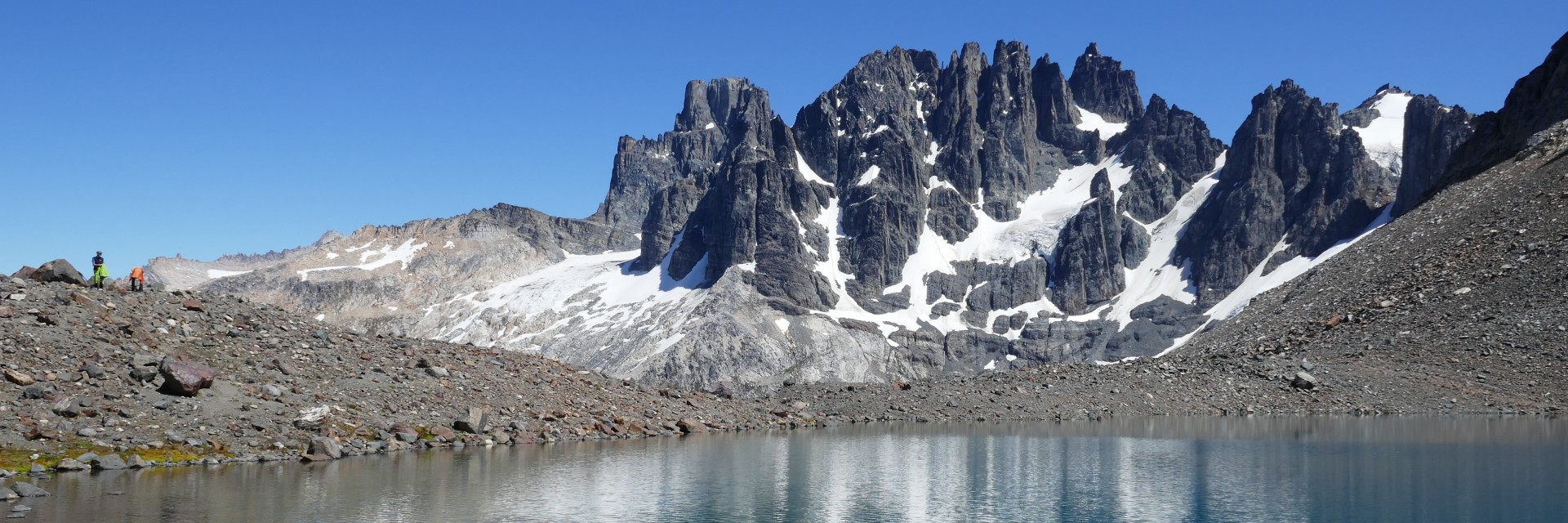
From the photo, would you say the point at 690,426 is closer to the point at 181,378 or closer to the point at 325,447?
the point at 325,447

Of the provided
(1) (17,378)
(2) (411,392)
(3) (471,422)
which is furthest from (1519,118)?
(1) (17,378)

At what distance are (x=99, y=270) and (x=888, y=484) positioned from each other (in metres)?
39.9

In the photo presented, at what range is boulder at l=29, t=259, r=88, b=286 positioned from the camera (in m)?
55.7

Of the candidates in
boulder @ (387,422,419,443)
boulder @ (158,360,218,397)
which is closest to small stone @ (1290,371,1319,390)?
boulder @ (387,422,419,443)

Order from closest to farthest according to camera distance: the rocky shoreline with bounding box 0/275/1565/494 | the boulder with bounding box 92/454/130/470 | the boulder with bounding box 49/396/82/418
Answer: the boulder with bounding box 92/454/130/470 → the boulder with bounding box 49/396/82/418 → the rocky shoreline with bounding box 0/275/1565/494

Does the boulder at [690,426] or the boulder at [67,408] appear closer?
the boulder at [67,408]

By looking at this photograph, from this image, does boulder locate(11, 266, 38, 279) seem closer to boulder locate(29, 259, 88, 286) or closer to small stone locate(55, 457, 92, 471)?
boulder locate(29, 259, 88, 286)

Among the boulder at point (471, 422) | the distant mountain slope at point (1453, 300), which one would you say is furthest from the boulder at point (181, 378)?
the distant mountain slope at point (1453, 300)

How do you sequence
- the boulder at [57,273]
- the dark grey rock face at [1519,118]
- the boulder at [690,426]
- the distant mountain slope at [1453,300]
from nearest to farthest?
the boulder at [57,273], the boulder at [690,426], the distant mountain slope at [1453,300], the dark grey rock face at [1519,118]

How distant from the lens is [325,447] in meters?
48.0

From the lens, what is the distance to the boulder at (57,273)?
183ft

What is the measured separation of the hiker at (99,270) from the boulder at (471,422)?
18.5m

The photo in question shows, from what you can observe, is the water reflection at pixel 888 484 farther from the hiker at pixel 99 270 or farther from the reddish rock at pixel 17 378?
the hiker at pixel 99 270

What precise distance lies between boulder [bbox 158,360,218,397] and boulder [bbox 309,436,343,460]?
16.8 ft
